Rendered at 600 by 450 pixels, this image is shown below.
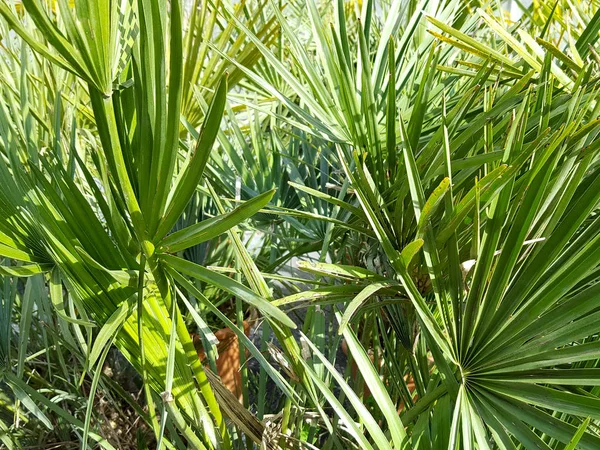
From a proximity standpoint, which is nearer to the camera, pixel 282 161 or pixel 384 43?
pixel 384 43

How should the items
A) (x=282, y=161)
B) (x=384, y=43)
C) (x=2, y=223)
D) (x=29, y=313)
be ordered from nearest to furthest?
1. (x=2, y=223)
2. (x=29, y=313)
3. (x=384, y=43)
4. (x=282, y=161)

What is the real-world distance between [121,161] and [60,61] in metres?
0.10

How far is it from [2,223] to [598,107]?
679 millimetres

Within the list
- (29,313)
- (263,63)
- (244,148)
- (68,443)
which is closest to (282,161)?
(244,148)

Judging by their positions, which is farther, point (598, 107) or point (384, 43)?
point (384, 43)

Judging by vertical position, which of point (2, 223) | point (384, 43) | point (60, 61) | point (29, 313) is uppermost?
point (384, 43)

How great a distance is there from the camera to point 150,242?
572 mm

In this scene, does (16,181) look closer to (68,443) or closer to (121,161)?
(121,161)

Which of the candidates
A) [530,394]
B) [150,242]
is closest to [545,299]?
[530,394]

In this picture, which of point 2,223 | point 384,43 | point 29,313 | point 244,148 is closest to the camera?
point 2,223

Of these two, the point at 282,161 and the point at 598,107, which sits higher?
the point at 598,107

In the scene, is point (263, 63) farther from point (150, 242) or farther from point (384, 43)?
point (150, 242)

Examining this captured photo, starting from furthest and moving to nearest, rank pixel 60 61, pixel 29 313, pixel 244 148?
pixel 244 148 → pixel 29 313 → pixel 60 61

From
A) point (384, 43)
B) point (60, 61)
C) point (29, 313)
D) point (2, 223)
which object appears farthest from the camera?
point (384, 43)
